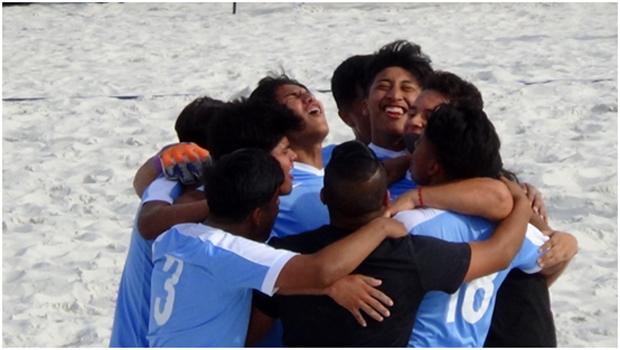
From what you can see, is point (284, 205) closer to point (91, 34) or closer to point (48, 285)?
point (48, 285)

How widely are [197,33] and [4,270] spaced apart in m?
5.77

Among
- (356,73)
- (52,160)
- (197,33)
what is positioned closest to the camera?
(356,73)

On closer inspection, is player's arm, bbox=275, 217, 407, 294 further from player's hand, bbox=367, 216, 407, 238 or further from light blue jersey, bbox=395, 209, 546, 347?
light blue jersey, bbox=395, 209, 546, 347

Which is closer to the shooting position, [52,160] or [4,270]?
[4,270]

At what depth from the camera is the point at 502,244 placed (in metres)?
2.41

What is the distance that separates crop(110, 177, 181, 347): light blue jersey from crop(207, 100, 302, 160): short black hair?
0.51 feet

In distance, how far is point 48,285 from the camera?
188 inches

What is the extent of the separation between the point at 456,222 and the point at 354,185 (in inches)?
10.1

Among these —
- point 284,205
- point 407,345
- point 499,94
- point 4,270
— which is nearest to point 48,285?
point 4,270

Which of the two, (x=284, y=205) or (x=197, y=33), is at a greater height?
(x=284, y=205)

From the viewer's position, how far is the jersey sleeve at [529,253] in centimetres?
252

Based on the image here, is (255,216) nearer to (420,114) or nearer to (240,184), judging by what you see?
(240,184)

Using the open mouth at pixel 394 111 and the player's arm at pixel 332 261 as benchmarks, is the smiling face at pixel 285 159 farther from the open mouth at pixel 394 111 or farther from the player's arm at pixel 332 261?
the open mouth at pixel 394 111

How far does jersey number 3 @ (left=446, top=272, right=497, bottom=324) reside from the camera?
239cm
